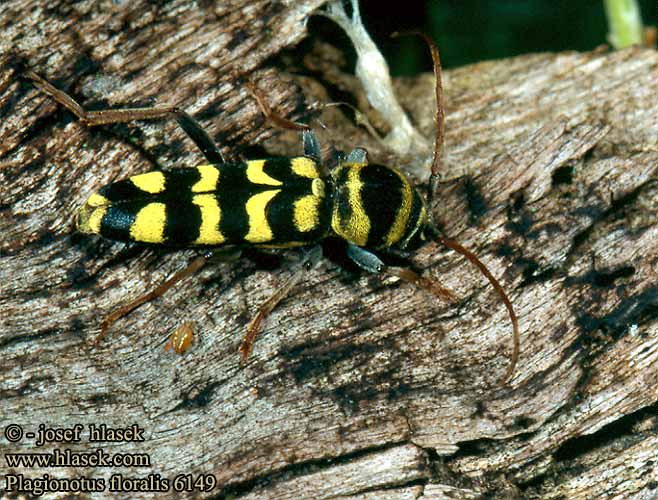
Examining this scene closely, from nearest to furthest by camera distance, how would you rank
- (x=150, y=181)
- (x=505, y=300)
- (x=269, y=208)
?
1. (x=505, y=300)
2. (x=150, y=181)
3. (x=269, y=208)

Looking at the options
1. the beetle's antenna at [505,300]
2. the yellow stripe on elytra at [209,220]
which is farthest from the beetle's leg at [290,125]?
the beetle's antenna at [505,300]

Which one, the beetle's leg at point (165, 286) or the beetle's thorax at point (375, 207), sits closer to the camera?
the beetle's leg at point (165, 286)

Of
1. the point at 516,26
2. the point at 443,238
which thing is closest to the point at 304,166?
the point at 443,238

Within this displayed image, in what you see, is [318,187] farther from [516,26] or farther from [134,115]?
[516,26]

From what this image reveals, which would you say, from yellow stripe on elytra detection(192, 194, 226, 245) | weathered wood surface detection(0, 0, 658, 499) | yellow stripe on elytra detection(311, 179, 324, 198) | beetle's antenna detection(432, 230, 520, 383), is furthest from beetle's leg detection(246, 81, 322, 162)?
beetle's antenna detection(432, 230, 520, 383)

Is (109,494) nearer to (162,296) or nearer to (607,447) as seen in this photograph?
(162,296)

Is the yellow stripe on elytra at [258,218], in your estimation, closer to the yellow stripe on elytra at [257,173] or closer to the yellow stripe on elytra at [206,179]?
the yellow stripe on elytra at [257,173]

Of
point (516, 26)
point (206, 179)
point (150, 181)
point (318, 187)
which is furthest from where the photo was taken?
point (516, 26)

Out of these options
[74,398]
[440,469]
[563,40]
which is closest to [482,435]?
[440,469]
